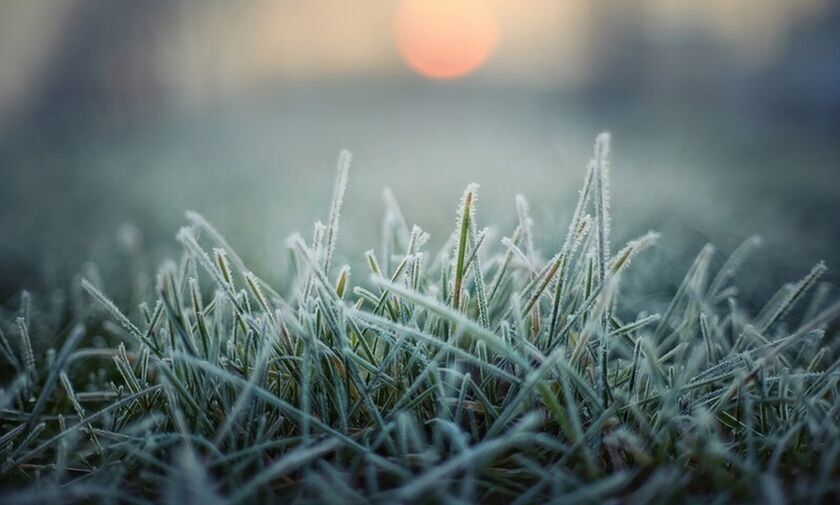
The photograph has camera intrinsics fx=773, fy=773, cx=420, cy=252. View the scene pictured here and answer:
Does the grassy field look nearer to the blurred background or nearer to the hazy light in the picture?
the blurred background

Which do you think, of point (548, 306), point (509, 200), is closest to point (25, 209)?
point (509, 200)

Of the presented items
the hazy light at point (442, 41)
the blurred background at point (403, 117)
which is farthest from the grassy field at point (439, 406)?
the hazy light at point (442, 41)

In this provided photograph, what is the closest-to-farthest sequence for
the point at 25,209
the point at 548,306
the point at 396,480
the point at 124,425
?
1. the point at 396,480
2. the point at 124,425
3. the point at 548,306
4. the point at 25,209

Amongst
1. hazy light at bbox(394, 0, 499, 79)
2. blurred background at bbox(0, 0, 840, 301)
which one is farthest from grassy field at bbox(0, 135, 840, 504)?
hazy light at bbox(394, 0, 499, 79)

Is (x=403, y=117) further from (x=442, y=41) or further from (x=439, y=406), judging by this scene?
(x=439, y=406)

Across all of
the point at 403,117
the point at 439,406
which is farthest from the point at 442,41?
the point at 439,406

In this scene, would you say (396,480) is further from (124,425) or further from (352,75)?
(352,75)
